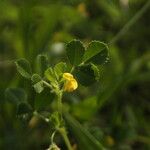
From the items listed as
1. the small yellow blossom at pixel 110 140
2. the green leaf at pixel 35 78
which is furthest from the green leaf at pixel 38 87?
the small yellow blossom at pixel 110 140

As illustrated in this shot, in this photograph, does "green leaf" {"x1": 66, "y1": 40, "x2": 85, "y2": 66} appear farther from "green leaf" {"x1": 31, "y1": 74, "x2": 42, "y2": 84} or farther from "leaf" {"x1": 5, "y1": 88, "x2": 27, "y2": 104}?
"leaf" {"x1": 5, "y1": 88, "x2": 27, "y2": 104}

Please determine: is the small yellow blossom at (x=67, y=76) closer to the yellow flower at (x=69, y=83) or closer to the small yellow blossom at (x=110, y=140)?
the yellow flower at (x=69, y=83)

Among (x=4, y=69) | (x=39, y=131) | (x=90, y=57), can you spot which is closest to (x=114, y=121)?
(x=39, y=131)

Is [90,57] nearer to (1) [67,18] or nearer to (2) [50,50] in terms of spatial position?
(2) [50,50]

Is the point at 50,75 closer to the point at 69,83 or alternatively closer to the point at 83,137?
the point at 69,83

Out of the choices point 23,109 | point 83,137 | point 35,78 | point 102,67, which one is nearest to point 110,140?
point 83,137

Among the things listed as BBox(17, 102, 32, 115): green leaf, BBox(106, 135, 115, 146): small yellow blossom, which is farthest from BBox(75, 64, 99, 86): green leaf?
BBox(106, 135, 115, 146): small yellow blossom
